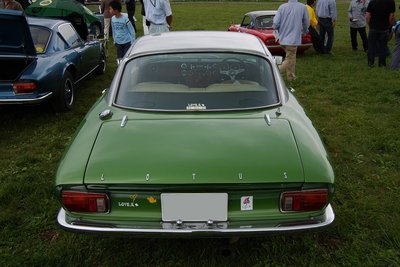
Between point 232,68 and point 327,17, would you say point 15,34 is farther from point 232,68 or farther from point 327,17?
point 327,17

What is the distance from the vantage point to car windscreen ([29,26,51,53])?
19.6 feet

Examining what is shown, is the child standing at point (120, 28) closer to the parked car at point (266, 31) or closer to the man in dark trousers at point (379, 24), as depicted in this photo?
the parked car at point (266, 31)

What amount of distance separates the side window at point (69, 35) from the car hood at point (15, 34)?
1175mm

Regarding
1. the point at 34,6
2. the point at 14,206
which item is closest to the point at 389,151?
the point at 14,206

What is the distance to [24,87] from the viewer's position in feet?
16.8

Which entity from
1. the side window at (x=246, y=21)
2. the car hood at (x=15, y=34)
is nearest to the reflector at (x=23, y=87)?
the car hood at (x=15, y=34)

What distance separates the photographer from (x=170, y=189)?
7.57 ft

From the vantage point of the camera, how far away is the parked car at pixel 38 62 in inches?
201

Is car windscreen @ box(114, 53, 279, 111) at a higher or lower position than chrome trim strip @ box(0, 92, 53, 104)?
higher

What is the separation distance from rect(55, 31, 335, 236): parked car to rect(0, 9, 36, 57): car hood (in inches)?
106

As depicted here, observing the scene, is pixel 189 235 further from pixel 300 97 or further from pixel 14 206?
pixel 300 97

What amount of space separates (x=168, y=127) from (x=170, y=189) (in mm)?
613

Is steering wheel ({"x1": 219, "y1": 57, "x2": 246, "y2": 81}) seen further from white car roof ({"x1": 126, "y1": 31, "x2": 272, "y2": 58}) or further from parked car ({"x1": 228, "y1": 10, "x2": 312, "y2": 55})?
parked car ({"x1": 228, "y1": 10, "x2": 312, "y2": 55})

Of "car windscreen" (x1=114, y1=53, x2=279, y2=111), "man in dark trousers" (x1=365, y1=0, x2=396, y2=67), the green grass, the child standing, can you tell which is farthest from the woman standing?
"car windscreen" (x1=114, y1=53, x2=279, y2=111)
